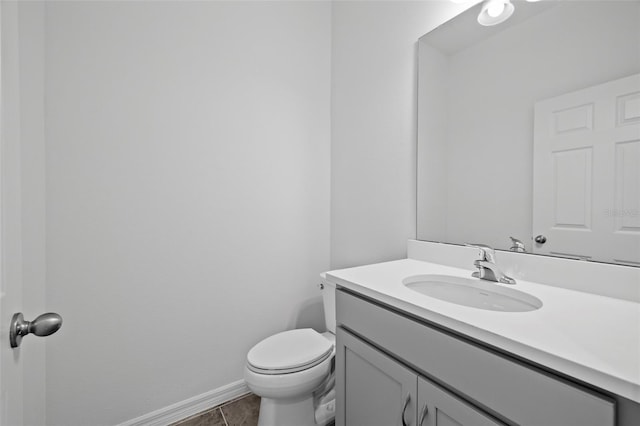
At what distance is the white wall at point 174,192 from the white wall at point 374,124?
0.17 m

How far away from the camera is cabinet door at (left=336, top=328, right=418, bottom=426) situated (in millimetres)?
764

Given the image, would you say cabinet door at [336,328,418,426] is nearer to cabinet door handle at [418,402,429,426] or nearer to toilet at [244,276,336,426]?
cabinet door handle at [418,402,429,426]

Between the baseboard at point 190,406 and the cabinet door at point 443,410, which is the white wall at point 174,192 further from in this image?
the cabinet door at point 443,410

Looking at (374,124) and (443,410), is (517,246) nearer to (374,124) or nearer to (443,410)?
(443,410)

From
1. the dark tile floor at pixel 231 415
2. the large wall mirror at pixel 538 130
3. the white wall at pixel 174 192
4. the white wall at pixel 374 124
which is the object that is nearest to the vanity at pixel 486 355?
the large wall mirror at pixel 538 130

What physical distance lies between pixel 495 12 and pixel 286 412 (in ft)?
6.20

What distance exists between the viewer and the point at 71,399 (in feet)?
3.93

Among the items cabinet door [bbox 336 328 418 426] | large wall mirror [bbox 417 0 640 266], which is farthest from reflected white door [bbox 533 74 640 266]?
cabinet door [bbox 336 328 418 426]

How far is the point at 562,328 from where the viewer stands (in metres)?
0.59

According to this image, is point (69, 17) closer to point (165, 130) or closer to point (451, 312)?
point (165, 130)

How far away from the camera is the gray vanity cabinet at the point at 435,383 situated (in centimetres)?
49

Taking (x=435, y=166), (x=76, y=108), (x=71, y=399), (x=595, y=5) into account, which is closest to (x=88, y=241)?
(x=76, y=108)

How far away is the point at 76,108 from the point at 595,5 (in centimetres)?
194

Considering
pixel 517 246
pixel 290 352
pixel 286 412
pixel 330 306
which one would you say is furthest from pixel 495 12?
pixel 286 412
